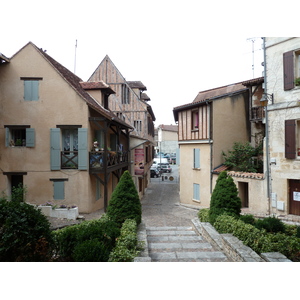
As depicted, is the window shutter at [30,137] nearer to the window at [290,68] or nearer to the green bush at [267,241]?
the green bush at [267,241]

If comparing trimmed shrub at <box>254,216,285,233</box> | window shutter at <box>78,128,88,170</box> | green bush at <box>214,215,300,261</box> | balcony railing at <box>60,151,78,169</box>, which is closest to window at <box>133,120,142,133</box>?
window shutter at <box>78,128,88,170</box>

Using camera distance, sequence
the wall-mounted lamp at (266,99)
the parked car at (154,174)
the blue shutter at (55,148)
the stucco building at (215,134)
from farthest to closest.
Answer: the parked car at (154,174) < the stucco building at (215,134) < the blue shutter at (55,148) < the wall-mounted lamp at (266,99)

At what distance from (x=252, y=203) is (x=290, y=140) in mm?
3133

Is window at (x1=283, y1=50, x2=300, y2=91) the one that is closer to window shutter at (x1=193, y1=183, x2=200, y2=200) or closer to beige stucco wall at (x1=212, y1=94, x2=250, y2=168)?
beige stucco wall at (x1=212, y1=94, x2=250, y2=168)

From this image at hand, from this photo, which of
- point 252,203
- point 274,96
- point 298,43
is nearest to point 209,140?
point 252,203

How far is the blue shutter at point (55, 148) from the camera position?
605cm

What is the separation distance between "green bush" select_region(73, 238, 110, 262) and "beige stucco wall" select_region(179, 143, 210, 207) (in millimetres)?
6334

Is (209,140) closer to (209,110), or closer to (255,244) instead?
(209,110)

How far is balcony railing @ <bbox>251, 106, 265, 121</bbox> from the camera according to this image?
7940 mm

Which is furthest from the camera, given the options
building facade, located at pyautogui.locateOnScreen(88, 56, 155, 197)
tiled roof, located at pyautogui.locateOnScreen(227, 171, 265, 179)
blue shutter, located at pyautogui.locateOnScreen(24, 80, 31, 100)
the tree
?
the tree

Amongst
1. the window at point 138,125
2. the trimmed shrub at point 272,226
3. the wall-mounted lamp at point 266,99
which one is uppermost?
the wall-mounted lamp at point 266,99

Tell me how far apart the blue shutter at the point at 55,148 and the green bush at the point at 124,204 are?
2285mm

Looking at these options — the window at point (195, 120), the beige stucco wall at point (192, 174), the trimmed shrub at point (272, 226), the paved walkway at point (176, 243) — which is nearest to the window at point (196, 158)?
the beige stucco wall at point (192, 174)

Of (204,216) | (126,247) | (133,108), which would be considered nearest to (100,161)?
(133,108)
